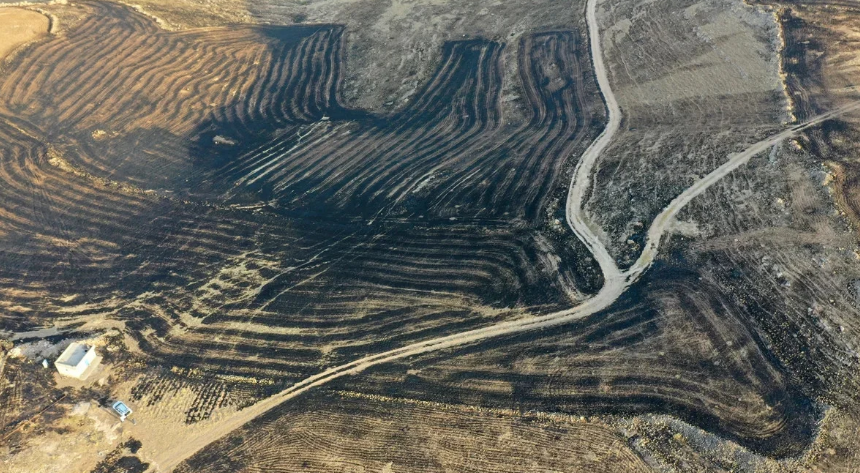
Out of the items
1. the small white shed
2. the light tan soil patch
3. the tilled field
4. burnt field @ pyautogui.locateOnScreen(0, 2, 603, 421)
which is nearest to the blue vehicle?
burnt field @ pyautogui.locateOnScreen(0, 2, 603, 421)

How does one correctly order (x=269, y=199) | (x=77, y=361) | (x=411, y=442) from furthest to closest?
(x=269, y=199)
(x=77, y=361)
(x=411, y=442)

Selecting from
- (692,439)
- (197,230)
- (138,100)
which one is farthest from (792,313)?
(138,100)

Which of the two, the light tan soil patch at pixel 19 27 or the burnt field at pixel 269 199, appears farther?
the light tan soil patch at pixel 19 27

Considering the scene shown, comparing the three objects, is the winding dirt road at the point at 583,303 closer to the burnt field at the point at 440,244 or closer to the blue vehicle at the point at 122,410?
the burnt field at the point at 440,244

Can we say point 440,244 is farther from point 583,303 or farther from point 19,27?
point 19,27

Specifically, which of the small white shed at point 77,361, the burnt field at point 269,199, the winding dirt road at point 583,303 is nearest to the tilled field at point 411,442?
the winding dirt road at point 583,303

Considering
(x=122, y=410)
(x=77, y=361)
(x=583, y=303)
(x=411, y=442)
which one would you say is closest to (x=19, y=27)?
(x=77, y=361)
